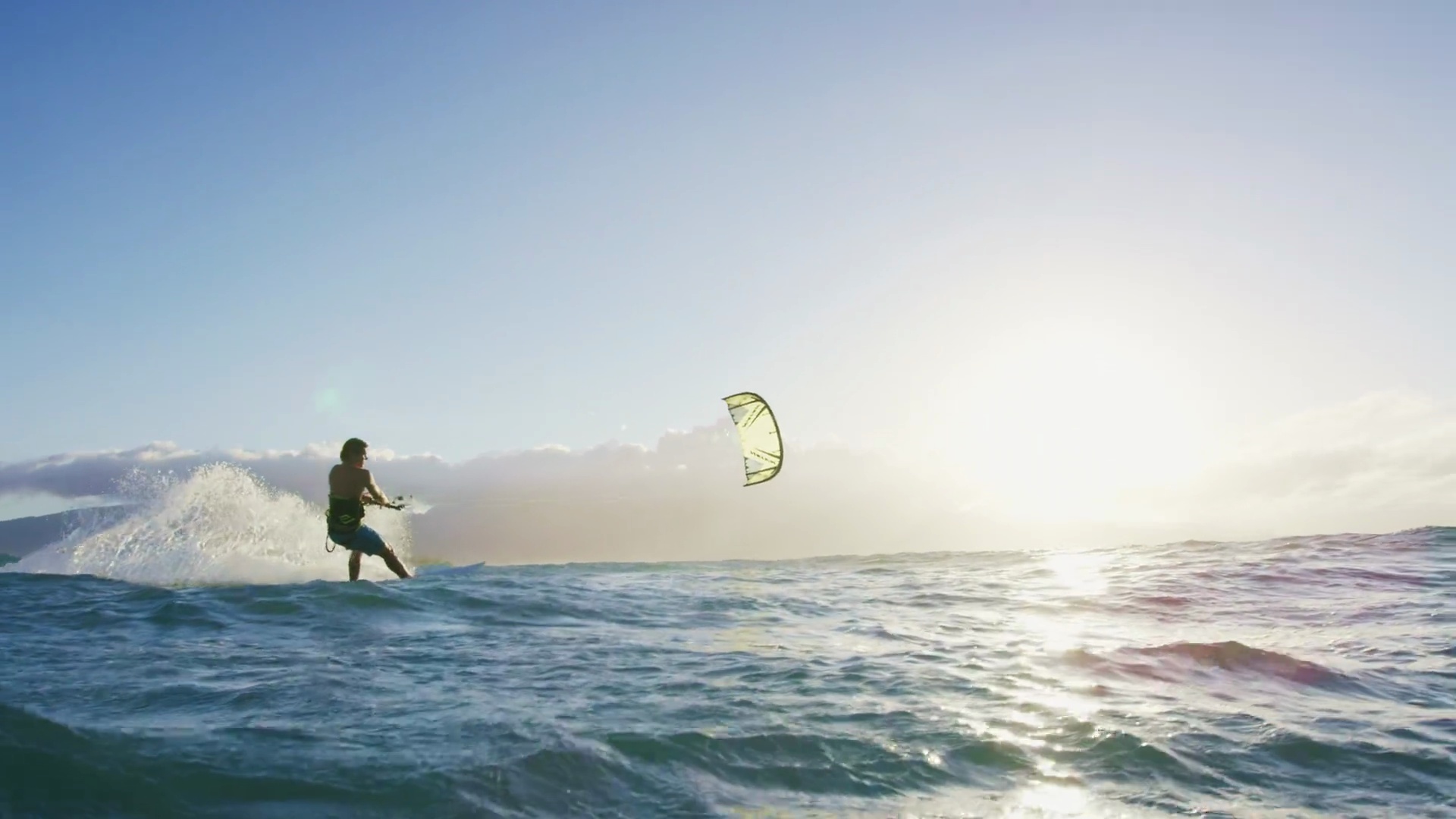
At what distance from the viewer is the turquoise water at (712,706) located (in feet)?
17.3

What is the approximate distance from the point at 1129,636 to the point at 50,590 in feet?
54.7

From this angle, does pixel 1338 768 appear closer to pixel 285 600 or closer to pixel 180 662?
pixel 180 662

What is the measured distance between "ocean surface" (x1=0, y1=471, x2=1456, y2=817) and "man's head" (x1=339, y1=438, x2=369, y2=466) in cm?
316

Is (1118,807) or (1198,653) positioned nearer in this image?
(1118,807)

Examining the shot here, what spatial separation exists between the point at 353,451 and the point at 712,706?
12056 mm

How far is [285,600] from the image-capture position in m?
12.3

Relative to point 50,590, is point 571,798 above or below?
below

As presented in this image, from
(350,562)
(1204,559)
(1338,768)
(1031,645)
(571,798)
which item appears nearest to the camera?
(571,798)

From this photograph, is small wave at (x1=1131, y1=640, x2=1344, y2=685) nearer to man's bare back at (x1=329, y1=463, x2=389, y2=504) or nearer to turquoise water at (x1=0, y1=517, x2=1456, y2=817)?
turquoise water at (x1=0, y1=517, x2=1456, y2=817)

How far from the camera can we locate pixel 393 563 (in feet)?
56.5

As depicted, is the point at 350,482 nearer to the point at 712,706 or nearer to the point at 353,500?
the point at 353,500

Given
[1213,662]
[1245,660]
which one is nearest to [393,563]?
[1213,662]

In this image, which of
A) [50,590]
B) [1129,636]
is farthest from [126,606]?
[1129,636]

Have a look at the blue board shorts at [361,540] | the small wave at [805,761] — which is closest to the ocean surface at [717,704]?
the small wave at [805,761]
